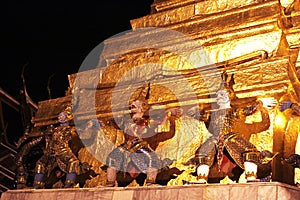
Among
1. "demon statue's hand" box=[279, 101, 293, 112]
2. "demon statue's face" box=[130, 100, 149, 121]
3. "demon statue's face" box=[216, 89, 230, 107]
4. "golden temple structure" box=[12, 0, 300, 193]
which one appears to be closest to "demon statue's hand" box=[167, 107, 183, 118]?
"golden temple structure" box=[12, 0, 300, 193]

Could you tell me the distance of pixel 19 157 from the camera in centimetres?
517

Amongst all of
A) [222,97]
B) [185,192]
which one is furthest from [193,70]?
[185,192]

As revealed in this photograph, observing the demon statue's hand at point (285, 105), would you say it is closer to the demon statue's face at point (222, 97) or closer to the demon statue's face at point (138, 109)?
the demon statue's face at point (222, 97)

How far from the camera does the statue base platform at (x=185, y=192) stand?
3.47 meters

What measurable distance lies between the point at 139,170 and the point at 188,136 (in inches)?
22.4

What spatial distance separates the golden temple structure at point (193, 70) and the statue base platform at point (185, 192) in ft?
1.82

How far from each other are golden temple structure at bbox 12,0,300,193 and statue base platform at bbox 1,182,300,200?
556mm

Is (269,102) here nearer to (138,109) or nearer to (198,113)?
(198,113)

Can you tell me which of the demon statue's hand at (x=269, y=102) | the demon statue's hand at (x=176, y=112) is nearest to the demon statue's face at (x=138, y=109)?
the demon statue's hand at (x=176, y=112)

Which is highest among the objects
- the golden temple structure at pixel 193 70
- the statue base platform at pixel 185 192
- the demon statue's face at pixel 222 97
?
the golden temple structure at pixel 193 70

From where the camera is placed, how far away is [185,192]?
375cm

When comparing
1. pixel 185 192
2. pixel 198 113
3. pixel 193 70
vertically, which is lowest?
pixel 185 192

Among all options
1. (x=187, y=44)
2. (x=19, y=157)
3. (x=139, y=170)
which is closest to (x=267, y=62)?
(x=187, y=44)

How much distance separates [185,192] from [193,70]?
1.64 metres
